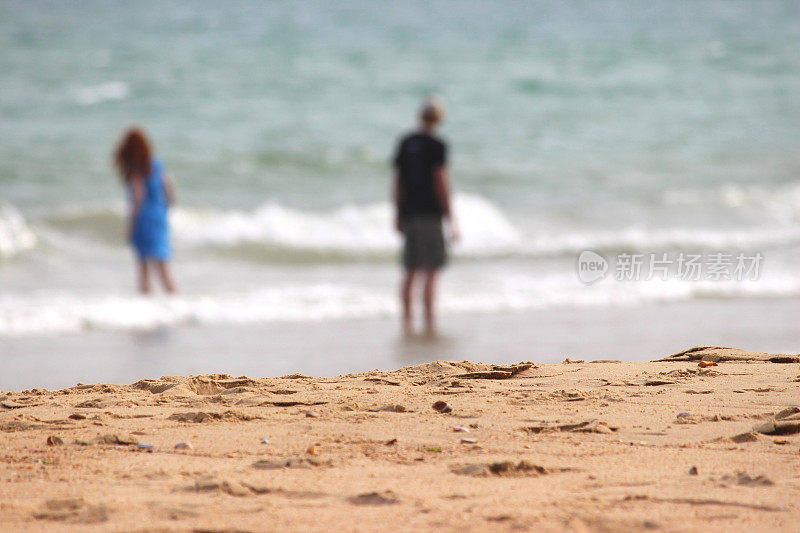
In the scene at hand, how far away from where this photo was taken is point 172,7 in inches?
1105

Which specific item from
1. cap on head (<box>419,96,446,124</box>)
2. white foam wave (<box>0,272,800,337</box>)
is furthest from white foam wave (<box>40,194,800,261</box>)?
cap on head (<box>419,96,446,124</box>)

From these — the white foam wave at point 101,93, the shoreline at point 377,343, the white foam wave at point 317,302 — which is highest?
the white foam wave at point 101,93

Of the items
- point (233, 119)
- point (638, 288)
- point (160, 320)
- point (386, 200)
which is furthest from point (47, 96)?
point (638, 288)

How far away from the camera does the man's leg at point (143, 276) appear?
8305 mm

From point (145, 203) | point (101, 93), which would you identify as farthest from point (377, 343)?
point (101, 93)

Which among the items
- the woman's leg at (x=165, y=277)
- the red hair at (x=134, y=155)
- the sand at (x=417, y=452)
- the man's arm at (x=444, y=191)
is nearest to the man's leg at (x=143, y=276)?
the woman's leg at (x=165, y=277)

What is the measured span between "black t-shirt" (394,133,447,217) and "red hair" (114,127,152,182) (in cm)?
236

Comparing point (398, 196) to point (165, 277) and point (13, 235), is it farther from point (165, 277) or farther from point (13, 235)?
point (13, 235)

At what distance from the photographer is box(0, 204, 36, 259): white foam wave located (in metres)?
10.3

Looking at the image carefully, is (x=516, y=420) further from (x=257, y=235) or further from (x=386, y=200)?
(x=386, y=200)

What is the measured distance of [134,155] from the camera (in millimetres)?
8156

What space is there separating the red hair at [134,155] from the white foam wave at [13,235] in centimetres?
268

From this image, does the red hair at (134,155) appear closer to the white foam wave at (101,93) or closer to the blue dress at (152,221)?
the blue dress at (152,221)

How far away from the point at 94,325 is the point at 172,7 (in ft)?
74.7
